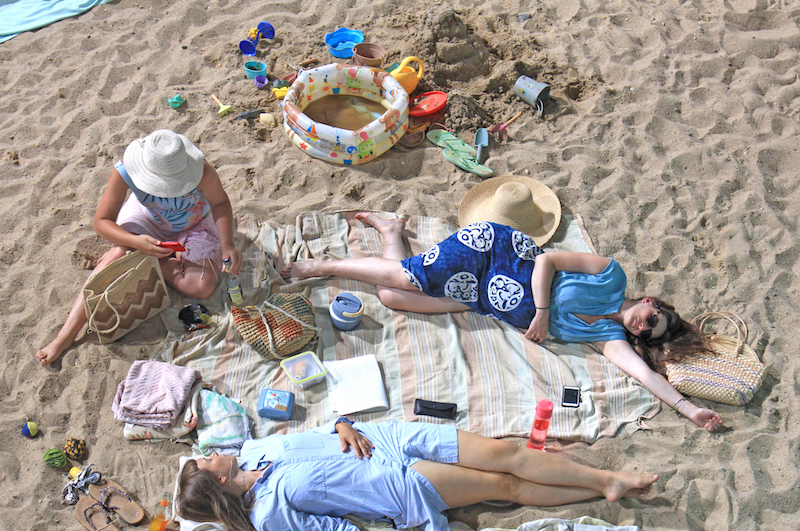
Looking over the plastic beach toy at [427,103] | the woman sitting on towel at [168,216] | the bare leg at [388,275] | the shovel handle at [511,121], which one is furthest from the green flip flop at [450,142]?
the woman sitting on towel at [168,216]

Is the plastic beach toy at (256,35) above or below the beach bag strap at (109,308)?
above

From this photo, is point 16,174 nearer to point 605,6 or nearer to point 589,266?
point 589,266

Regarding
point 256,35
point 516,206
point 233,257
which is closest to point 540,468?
point 516,206

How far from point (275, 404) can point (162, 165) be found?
1562 mm

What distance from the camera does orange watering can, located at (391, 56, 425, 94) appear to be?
5254mm

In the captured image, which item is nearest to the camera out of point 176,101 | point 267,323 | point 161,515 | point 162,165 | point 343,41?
point 161,515

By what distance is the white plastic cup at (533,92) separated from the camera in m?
5.30

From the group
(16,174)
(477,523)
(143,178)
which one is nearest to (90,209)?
(16,174)

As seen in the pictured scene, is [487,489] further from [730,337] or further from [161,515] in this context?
[730,337]

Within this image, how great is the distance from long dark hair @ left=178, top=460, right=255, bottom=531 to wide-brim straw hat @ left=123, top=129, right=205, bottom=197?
67.0 inches

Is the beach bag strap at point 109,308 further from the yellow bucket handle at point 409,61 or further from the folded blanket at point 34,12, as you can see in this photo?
the folded blanket at point 34,12

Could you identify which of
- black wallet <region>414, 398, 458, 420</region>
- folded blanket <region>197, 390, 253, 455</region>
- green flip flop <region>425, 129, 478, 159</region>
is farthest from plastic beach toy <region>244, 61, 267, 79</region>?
black wallet <region>414, 398, 458, 420</region>

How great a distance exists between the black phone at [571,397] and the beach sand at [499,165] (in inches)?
9.9

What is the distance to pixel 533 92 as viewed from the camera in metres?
5.31
